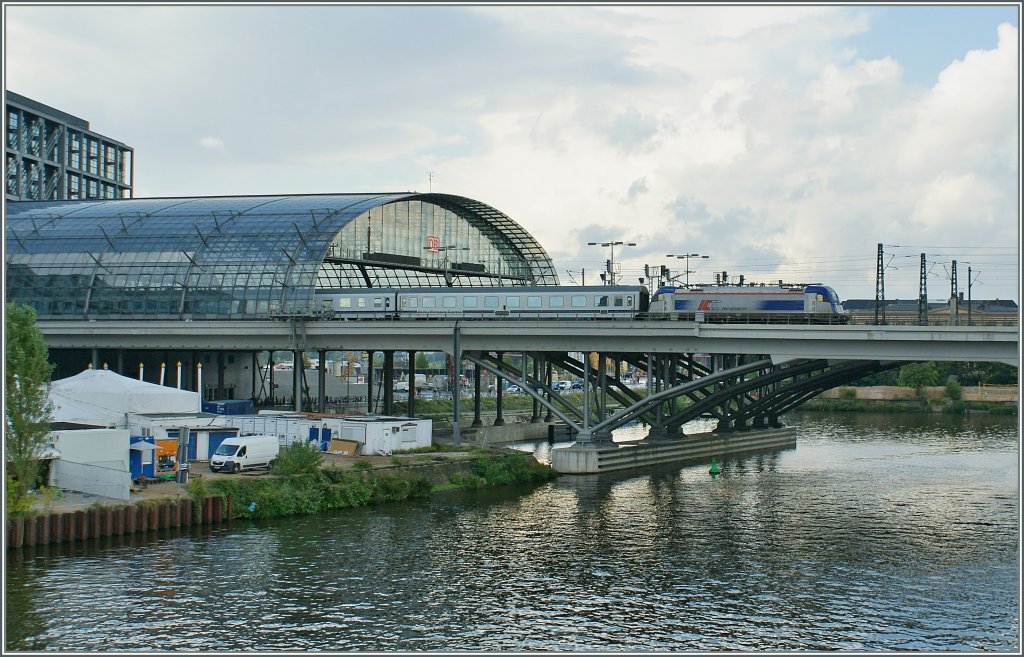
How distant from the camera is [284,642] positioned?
39.4m

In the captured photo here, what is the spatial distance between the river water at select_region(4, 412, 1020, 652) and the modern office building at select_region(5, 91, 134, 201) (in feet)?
370

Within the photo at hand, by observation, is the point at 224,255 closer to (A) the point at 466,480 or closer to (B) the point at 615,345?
(B) the point at 615,345

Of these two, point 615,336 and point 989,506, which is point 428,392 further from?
point 989,506

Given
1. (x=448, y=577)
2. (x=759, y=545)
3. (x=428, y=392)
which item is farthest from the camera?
(x=428, y=392)

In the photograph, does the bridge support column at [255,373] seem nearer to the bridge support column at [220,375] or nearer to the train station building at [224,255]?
the train station building at [224,255]

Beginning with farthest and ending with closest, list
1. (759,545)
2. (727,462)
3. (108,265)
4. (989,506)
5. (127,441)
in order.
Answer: (108,265) → (727,462) → (989,506) → (127,441) → (759,545)

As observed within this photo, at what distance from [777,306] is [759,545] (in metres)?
32.8

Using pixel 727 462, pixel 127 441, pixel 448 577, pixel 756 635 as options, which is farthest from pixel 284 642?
pixel 727 462

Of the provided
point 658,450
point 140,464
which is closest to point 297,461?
point 140,464

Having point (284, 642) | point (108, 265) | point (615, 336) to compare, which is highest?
point (108, 265)

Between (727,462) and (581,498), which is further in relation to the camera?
(727,462)

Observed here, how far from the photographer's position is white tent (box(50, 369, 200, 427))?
73312mm

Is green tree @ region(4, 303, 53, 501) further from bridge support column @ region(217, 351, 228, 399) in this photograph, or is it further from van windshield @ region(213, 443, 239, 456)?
bridge support column @ region(217, 351, 228, 399)

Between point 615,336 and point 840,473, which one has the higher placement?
point 615,336
